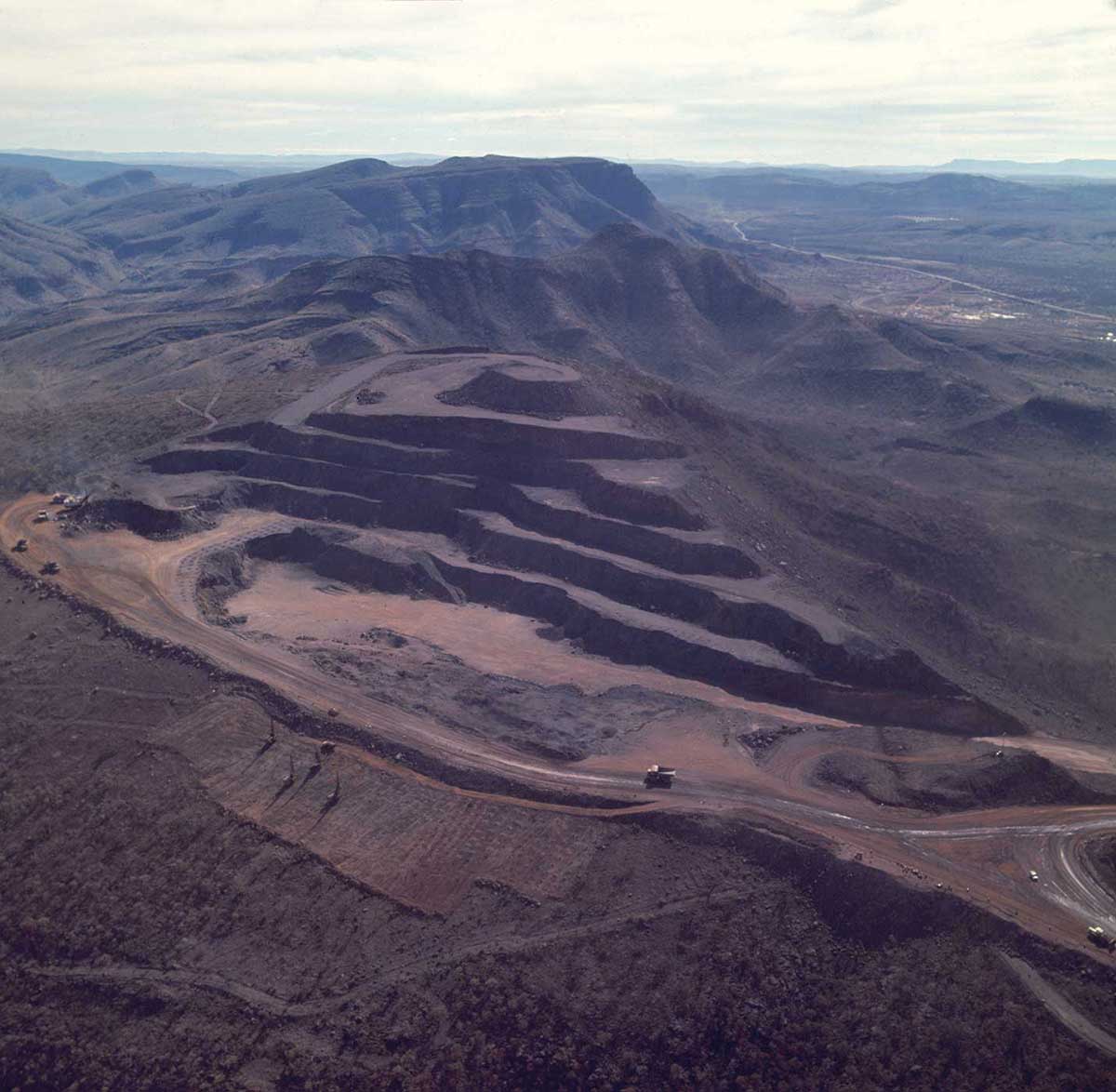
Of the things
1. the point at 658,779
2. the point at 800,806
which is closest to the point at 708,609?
the point at 658,779

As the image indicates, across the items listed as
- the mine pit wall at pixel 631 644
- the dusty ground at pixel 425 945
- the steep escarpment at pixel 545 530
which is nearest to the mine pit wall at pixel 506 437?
the steep escarpment at pixel 545 530

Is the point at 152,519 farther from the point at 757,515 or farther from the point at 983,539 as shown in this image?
the point at 983,539

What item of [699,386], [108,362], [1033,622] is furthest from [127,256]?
[1033,622]

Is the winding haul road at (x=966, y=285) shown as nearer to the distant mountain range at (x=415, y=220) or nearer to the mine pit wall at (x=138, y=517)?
the distant mountain range at (x=415, y=220)

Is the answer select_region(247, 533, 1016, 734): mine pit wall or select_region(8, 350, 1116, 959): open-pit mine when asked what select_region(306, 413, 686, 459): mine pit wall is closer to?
select_region(8, 350, 1116, 959): open-pit mine

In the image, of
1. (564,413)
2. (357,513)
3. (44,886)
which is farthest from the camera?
(564,413)

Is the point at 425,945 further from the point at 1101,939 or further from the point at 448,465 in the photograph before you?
the point at 448,465

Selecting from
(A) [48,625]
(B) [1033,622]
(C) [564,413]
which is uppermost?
(C) [564,413]
